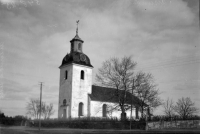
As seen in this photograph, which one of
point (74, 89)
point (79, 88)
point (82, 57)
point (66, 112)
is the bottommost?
point (66, 112)

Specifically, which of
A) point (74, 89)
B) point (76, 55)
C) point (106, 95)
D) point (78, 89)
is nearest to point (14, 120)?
point (74, 89)

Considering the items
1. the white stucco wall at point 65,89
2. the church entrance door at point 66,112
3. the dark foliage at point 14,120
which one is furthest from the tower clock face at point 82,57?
the dark foliage at point 14,120

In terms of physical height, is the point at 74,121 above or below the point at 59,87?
below

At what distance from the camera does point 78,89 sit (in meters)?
42.9

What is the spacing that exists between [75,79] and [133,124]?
16466 millimetres

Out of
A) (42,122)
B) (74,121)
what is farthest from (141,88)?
(42,122)

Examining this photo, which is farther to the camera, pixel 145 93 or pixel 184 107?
pixel 184 107

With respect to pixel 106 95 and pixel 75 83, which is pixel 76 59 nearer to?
pixel 75 83

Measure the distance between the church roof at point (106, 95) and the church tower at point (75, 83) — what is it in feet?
6.15

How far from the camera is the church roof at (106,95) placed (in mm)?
35900

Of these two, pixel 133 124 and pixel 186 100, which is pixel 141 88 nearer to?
pixel 133 124

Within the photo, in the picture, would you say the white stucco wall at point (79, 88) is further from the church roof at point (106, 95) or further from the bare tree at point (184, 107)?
the bare tree at point (184, 107)

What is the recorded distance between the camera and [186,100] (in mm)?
63875

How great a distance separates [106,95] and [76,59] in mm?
8805
